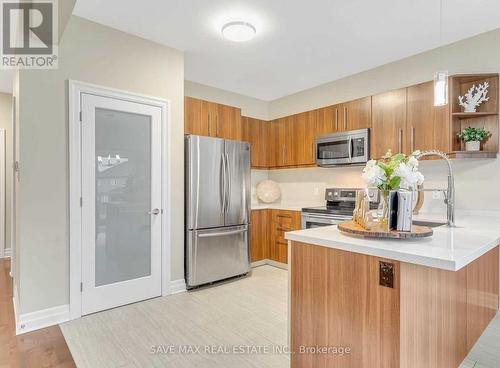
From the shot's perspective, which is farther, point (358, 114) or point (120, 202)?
point (358, 114)

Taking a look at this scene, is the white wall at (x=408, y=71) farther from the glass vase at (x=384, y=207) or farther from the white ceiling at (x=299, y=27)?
the glass vase at (x=384, y=207)

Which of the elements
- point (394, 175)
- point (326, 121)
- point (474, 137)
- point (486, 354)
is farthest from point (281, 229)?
point (486, 354)

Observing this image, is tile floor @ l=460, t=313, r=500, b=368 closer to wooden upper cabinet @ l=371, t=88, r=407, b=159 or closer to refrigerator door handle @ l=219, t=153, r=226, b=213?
wooden upper cabinet @ l=371, t=88, r=407, b=159

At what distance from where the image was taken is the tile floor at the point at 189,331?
200 cm

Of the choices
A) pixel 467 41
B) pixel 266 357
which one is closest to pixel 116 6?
pixel 266 357

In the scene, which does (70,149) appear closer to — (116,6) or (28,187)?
(28,187)

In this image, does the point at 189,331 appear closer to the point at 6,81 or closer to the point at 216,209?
the point at 216,209

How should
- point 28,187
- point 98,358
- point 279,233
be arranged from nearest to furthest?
point 98,358
point 28,187
point 279,233

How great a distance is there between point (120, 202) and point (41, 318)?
1.16m

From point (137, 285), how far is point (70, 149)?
1.48 m

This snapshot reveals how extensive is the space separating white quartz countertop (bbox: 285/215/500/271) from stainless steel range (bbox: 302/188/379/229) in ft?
5.44

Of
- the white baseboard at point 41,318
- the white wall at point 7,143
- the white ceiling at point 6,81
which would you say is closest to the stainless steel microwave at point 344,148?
the white baseboard at point 41,318

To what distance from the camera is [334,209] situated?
12.1 feet

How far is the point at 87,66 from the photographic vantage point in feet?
8.86
